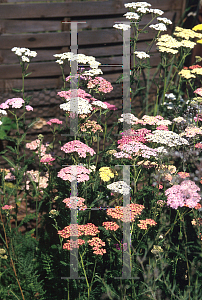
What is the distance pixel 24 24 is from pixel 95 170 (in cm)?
333

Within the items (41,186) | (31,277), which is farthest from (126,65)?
(31,277)

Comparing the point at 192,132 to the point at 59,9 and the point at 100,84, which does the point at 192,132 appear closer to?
the point at 100,84

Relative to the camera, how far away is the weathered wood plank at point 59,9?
17.5ft

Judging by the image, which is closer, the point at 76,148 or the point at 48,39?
the point at 76,148

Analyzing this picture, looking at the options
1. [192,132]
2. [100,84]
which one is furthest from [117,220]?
[100,84]

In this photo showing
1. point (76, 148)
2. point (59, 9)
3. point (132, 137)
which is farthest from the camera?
point (59, 9)

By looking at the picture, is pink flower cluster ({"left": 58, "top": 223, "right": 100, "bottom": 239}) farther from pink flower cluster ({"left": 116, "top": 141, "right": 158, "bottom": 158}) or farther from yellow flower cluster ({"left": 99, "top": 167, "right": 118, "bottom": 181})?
pink flower cluster ({"left": 116, "top": 141, "right": 158, "bottom": 158})

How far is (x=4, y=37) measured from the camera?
5.36 m

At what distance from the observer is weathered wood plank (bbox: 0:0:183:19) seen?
5.35 m

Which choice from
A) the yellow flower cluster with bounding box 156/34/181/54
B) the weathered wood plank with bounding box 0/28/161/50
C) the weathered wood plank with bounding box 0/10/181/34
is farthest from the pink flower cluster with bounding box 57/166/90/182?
the weathered wood plank with bounding box 0/10/181/34

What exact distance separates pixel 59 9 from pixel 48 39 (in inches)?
18.5

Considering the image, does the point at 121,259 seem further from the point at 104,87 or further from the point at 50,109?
the point at 50,109

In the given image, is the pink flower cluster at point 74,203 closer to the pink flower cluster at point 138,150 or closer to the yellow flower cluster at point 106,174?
the yellow flower cluster at point 106,174

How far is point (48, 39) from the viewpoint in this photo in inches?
218
